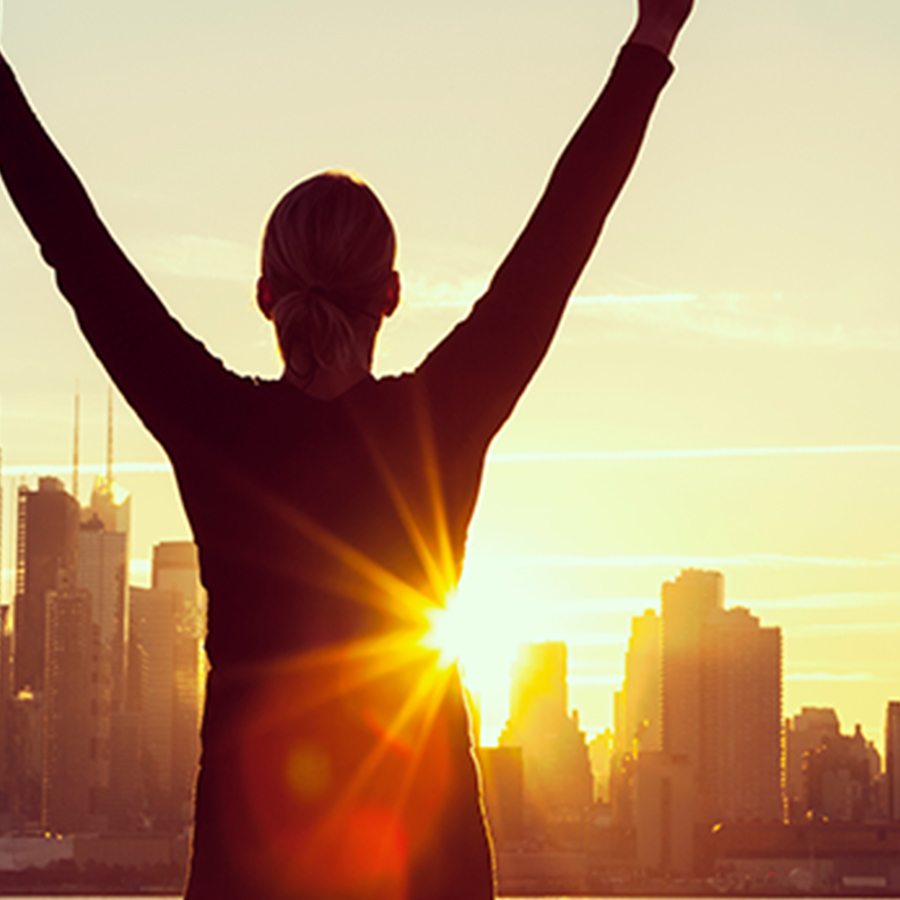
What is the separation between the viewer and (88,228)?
4203 mm

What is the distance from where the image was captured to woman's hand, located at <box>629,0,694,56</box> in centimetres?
426

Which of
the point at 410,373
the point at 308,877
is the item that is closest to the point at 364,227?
the point at 410,373

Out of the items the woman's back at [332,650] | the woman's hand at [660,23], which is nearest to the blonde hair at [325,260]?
the woman's back at [332,650]

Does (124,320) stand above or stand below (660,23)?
below

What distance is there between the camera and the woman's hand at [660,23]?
4.26m

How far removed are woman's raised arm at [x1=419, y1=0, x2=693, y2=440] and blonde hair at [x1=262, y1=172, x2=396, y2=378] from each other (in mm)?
207

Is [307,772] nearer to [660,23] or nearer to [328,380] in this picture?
[328,380]

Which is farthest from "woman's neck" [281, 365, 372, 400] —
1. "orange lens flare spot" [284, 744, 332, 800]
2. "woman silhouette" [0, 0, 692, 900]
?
"orange lens flare spot" [284, 744, 332, 800]

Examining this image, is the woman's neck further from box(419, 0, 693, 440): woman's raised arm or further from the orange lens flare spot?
the orange lens flare spot

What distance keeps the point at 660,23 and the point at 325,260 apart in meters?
0.72

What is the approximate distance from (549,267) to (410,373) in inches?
11.1

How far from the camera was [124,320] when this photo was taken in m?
4.21

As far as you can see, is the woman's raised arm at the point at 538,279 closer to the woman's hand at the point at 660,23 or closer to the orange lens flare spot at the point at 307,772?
the woman's hand at the point at 660,23

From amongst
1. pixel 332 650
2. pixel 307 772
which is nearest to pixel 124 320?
pixel 332 650
